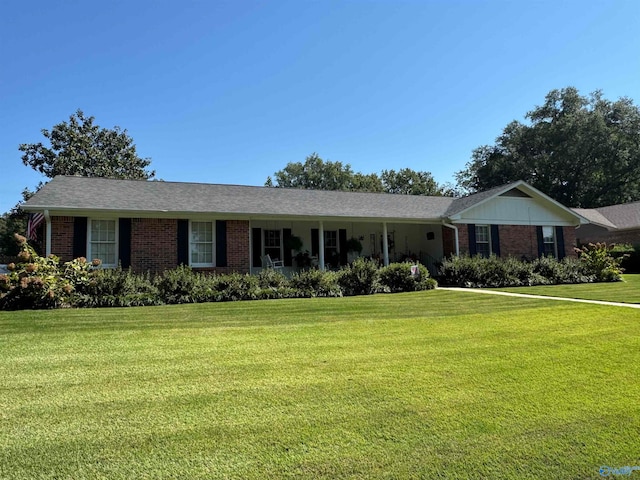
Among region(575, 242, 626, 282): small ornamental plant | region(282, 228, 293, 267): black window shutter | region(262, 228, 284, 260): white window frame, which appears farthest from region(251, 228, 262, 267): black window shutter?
region(575, 242, 626, 282): small ornamental plant

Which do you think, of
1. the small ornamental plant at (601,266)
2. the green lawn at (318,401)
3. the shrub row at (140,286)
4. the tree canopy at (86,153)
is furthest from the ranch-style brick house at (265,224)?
the tree canopy at (86,153)

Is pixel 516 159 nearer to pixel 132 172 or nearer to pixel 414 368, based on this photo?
pixel 132 172

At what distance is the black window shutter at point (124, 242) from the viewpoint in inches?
575

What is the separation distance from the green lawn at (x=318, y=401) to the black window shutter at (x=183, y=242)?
7.29m

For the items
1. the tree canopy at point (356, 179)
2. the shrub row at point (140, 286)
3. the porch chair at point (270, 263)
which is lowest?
the shrub row at point (140, 286)

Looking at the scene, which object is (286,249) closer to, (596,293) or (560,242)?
(596,293)

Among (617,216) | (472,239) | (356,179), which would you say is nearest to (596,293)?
(472,239)

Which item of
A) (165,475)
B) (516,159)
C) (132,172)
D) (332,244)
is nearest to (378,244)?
(332,244)

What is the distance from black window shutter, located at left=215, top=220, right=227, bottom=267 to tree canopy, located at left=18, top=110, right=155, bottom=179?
25.5 meters

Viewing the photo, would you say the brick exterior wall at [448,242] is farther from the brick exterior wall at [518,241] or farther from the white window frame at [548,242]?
the white window frame at [548,242]

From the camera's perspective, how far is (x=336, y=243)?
2052cm

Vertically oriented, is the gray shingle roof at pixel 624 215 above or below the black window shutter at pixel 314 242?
above

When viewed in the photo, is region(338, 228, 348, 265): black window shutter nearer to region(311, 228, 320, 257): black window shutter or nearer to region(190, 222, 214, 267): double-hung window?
region(311, 228, 320, 257): black window shutter

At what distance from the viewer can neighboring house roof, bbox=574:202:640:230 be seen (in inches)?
1072
